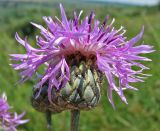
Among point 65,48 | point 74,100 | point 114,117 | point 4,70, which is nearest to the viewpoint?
point 74,100

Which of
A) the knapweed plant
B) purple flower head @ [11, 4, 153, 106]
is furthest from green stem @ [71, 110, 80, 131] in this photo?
purple flower head @ [11, 4, 153, 106]

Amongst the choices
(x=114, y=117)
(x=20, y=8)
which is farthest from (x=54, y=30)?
(x=20, y=8)

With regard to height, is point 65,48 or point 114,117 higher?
point 65,48

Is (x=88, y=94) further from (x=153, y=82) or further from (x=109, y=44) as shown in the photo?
(x=153, y=82)

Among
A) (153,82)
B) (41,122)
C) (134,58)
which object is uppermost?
Result: (134,58)

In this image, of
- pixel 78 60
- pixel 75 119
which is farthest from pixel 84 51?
pixel 75 119

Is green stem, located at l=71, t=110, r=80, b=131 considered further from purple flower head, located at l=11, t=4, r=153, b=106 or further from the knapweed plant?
purple flower head, located at l=11, t=4, r=153, b=106

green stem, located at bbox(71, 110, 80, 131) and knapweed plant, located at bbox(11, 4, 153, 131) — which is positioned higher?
knapweed plant, located at bbox(11, 4, 153, 131)
